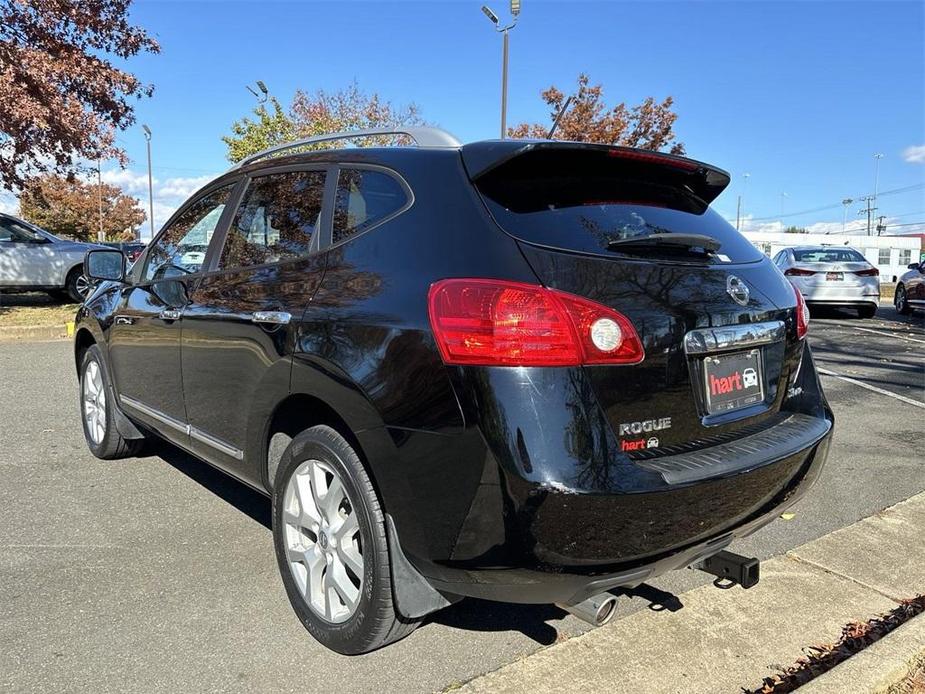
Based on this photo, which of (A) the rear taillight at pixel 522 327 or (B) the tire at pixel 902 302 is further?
(B) the tire at pixel 902 302

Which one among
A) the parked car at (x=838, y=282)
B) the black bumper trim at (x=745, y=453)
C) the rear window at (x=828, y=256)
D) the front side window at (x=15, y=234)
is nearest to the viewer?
the black bumper trim at (x=745, y=453)

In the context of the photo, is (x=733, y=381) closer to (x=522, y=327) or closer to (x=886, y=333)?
(x=522, y=327)

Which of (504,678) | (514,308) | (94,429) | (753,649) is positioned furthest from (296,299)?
(94,429)

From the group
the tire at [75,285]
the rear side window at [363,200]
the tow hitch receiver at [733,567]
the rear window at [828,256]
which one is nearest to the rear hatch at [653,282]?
the rear side window at [363,200]

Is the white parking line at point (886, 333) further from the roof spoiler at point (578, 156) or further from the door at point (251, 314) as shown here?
the door at point (251, 314)

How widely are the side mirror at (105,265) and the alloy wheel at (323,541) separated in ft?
7.91

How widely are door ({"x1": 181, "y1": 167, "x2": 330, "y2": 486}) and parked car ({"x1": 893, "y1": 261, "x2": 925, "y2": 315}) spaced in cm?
1534

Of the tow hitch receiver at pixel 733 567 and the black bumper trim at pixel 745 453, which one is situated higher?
the black bumper trim at pixel 745 453

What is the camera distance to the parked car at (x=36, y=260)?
13.8 m

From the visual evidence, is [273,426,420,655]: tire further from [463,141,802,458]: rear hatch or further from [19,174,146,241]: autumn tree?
[19,174,146,241]: autumn tree

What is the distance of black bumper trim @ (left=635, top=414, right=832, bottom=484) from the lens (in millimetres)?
2096

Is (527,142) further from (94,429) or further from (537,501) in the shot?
(94,429)

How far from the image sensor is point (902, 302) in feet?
52.2

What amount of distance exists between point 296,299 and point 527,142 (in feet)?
3.32
